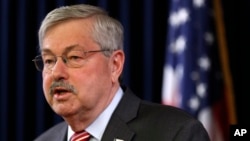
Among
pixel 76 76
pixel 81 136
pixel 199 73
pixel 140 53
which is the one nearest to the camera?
pixel 76 76

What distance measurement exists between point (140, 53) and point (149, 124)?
1.55 metres

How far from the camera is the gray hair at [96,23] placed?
2221mm

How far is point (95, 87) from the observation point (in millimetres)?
2188

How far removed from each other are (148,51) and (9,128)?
1.10 meters

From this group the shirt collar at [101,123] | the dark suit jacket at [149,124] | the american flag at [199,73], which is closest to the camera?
the dark suit jacket at [149,124]

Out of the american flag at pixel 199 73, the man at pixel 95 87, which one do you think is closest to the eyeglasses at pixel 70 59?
the man at pixel 95 87

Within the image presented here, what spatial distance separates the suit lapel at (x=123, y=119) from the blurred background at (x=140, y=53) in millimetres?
887

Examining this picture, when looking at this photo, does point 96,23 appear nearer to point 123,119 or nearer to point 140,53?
point 123,119

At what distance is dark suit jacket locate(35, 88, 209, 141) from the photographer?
2059 mm

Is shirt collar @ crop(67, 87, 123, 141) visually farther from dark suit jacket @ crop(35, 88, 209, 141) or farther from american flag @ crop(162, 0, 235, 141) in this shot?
american flag @ crop(162, 0, 235, 141)

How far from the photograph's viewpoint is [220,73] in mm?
3154

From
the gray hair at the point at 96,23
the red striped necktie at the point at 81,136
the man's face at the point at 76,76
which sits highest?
the gray hair at the point at 96,23

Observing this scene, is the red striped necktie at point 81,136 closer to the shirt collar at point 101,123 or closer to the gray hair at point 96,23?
the shirt collar at point 101,123

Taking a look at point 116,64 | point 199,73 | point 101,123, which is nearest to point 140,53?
point 199,73
